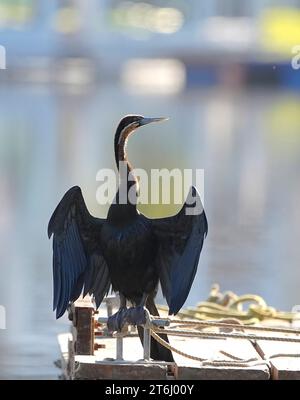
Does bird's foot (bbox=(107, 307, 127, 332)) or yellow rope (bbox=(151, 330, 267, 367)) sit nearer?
bird's foot (bbox=(107, 307, 127, 332))

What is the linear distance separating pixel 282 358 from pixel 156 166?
1236cm

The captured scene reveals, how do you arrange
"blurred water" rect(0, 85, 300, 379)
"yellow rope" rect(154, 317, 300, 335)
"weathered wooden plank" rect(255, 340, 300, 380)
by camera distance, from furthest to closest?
"blurred water" rect(0, 85, 300, 379) < "yellow rope" rect(154, 317, 300, 335) < "weathered wooden plank" rect(255, 340, 300, 380)

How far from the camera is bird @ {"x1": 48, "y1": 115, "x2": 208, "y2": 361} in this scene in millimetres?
7383

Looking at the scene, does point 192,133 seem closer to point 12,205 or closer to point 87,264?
point 12,205

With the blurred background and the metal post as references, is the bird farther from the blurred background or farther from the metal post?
the blurred background

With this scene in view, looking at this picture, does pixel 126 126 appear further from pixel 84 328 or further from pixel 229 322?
pixel 229 322

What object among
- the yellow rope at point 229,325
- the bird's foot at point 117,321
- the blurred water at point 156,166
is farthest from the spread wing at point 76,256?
the blurred water at point 156,166

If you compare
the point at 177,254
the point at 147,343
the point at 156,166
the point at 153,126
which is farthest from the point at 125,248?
the point at 153,126

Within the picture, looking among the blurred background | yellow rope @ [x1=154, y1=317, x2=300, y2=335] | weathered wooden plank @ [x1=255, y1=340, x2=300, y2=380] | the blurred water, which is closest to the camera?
weathered wooden plank @ [x1=255, y1=340, x2=300, y2=380]

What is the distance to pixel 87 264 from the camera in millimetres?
7586

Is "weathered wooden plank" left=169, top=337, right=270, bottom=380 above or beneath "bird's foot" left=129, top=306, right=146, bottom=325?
beneath

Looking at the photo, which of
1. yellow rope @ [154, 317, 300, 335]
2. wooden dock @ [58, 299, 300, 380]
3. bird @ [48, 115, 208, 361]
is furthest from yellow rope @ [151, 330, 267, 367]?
yellow rope @ [154, 317, 300, 335]

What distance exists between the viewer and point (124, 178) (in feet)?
24.5

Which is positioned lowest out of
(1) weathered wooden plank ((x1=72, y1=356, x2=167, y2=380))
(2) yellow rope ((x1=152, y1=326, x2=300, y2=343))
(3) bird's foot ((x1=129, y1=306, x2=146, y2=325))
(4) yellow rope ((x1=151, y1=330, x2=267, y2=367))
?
(1) weathered wooden plank ((x1=72, y1=356, x2=167, y2=380))
